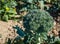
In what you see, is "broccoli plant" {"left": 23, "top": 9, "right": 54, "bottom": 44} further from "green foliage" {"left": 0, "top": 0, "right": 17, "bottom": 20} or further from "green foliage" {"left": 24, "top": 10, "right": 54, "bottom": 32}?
"green foliage" {"left": 0, "top": 0, "right": 17, "bottom": 20}

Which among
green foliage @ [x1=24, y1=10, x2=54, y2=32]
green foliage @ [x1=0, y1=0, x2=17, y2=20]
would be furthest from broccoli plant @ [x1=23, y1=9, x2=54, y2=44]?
green foliage @ [x1=0, y1=0, x2=17, y2=20]

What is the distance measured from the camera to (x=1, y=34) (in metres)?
4.59

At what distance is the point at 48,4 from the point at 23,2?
0.58 m

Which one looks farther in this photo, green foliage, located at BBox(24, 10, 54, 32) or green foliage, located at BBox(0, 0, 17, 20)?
green foliage, located at BBox(0, 0, 17, 20)

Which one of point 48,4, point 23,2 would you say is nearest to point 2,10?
point 23,2

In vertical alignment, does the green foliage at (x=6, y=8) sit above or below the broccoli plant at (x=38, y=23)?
below

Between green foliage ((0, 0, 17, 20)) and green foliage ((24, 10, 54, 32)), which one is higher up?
green foliage ((24, 10, 54, 32))

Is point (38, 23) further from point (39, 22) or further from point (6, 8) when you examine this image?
point (6, 8)

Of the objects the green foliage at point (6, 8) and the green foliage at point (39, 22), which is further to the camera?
the green foliage at point (6, 8)

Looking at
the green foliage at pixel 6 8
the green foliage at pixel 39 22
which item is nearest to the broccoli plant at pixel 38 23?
the green foliage at pixel 39 22

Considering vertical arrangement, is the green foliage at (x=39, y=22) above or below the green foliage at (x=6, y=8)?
above

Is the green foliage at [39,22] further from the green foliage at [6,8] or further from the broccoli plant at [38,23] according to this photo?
the green foliage at [6,8]

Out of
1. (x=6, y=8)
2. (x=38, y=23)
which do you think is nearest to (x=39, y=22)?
(x=38, y=23)

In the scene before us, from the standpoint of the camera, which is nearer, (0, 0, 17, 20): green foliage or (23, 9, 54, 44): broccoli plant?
(23, 9, 54, 44): broccoli plant
